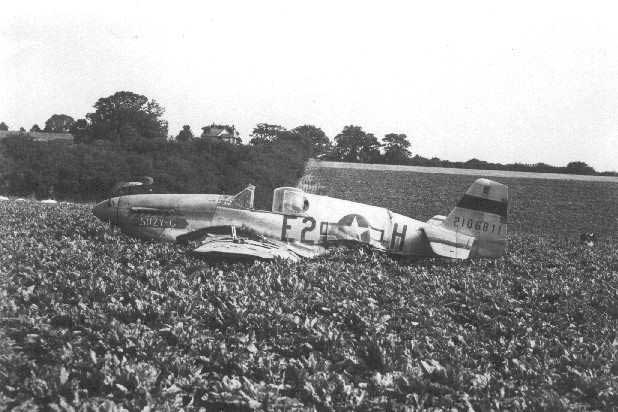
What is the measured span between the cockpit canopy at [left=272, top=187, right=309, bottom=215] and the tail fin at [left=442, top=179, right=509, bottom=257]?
3647 mm

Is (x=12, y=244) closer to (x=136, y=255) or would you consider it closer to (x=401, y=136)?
(x=136, y=255)

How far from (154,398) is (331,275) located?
182 inches

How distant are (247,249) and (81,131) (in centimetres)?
5052

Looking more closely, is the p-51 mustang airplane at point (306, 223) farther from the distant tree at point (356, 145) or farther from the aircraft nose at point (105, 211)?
the distant tree at point (356, 145)

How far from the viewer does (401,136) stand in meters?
63.7

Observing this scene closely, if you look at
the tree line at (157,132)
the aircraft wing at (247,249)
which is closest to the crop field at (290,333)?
the aircraft wing at (247,249)

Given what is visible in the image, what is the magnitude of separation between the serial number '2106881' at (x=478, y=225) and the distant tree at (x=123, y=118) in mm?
44081

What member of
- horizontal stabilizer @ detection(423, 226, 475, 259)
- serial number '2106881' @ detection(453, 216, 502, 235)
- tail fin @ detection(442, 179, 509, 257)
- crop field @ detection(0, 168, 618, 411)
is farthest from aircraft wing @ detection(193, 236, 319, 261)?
tail fin @ detection(442, 179, 509, 257)

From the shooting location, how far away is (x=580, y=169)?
47.7m

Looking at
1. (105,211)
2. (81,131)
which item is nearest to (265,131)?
(81,131)

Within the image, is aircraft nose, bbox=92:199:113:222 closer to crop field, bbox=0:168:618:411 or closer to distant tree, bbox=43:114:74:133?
crop field, bbox=0:168:618:411

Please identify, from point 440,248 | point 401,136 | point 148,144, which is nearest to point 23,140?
point 148,144

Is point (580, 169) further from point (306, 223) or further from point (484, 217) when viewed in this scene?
point (306, 223)

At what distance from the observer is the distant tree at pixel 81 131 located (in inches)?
1966
